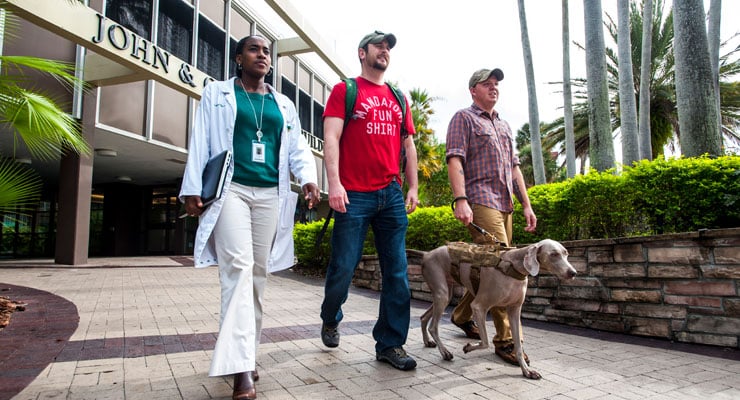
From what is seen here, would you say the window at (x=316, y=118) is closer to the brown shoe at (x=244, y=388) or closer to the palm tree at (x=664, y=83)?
the palm tree at (x=664, y=83)

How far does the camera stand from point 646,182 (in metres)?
4.56

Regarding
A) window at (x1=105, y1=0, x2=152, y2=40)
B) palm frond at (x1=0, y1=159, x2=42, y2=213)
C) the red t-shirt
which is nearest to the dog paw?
the red t-shirt

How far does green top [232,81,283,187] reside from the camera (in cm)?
287

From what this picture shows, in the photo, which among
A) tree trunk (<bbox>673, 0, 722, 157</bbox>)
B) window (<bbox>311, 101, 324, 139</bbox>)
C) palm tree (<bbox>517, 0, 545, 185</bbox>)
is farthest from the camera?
window (<bbox>311, 101, 324, 139</bbox>)

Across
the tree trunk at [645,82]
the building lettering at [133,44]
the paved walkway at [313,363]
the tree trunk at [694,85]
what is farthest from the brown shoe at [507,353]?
the tree trunk at [645,82]

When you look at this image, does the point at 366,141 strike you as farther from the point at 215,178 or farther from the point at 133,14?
the point at 133,14

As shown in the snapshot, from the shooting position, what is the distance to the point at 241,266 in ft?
8.61

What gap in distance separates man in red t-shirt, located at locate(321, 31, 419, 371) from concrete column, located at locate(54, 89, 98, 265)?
441 inches

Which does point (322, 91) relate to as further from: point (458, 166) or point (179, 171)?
point (458, 166)

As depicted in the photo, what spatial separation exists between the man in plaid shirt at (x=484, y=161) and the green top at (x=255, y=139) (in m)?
1.38

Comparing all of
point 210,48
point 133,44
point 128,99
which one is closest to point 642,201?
point 133,44

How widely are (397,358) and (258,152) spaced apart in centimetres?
163

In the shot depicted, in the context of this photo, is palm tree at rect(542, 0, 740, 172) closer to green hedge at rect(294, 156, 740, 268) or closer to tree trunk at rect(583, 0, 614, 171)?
tree trunk at rect(583, 0, 614, 171)

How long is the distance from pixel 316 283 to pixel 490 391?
7.12 meters
